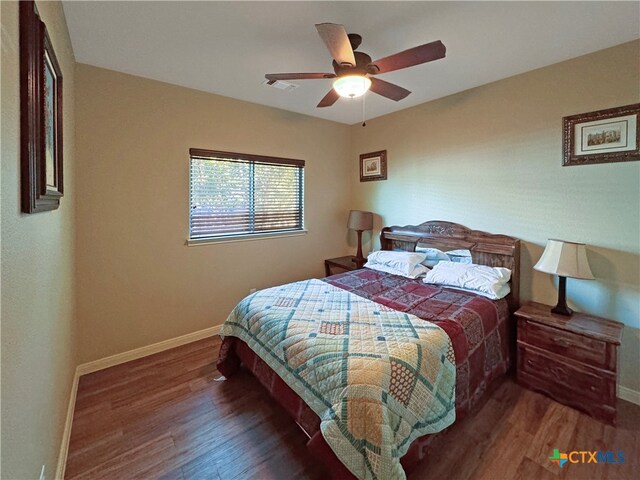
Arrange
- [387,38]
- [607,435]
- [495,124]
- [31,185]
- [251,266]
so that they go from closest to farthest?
[31,185] → [607,435] → [387,38] → [495,124] → [251,266]

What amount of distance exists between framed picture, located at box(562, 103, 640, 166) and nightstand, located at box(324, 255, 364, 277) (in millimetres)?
2396

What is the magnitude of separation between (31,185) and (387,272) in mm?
2899

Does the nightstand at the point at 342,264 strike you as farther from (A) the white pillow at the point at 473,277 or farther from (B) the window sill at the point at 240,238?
(A) the white pillow at the point at 473,277

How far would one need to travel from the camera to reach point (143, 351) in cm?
276

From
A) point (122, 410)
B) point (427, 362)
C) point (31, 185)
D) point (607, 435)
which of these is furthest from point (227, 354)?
point (607, 435)

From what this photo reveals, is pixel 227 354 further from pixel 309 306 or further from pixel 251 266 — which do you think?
pixel 251 266

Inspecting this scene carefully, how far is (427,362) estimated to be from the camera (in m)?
1.60

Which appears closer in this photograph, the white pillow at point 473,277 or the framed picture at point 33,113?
the framed picture at point 33,113

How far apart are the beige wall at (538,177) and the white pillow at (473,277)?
354 millimetres

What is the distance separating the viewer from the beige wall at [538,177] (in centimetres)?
216

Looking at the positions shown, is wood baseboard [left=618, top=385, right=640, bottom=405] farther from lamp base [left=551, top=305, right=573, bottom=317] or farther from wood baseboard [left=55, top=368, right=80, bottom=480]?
wood baseboard [left=55, top=368, right=80, bottom=480]

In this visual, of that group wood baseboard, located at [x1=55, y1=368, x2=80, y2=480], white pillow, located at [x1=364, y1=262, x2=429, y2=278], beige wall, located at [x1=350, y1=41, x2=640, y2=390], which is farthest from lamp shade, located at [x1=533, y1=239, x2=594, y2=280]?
wood baseboard, located at [x1=55, y1=368, x2=80, y2=480]

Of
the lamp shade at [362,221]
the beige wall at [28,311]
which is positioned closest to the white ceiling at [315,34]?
the beige wall at [28,311]

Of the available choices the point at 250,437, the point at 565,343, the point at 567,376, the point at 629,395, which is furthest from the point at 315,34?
the point at 629,395
